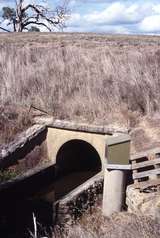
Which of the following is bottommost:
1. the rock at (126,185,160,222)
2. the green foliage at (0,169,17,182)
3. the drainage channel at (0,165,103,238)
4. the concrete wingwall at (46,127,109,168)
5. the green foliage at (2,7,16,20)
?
the drainage channel at (0,165,103,238)

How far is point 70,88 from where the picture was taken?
57.9ft

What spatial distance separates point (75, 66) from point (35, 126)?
3552 millimetres

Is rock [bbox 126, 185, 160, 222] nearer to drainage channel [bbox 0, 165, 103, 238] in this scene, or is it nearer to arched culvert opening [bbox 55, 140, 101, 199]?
drainage channel [bbox 0, 165, 103, 238]

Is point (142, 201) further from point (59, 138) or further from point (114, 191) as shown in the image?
point (59, 138)

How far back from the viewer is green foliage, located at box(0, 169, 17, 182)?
14.5m

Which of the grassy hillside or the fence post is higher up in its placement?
the grassy hillside

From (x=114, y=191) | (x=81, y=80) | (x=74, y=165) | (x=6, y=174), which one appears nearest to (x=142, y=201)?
(x=114, y=191)

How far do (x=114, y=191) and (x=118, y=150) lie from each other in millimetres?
1080

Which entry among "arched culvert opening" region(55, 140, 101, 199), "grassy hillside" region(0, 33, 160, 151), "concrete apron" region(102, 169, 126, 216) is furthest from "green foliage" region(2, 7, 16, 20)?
"concrete apron" region(102, 169, 126, 216)

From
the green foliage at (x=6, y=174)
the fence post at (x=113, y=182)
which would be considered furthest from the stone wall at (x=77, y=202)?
the green foliage at (x=6, y=174)

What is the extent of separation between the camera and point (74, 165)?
17953 mm

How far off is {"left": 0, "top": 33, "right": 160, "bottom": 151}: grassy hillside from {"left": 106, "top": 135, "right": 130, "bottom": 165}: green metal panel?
6.26 feet

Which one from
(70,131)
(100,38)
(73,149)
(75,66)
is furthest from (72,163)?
(100,38)

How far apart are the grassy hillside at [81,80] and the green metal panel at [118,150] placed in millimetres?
1907
